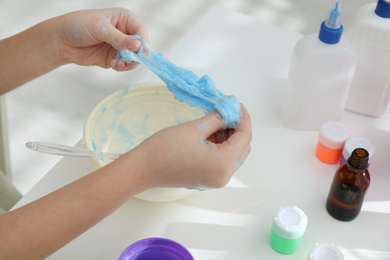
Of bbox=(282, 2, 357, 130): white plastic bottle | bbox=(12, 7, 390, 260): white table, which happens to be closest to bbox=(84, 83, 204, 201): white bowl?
bbox=(12, 7, 390, 260): white table

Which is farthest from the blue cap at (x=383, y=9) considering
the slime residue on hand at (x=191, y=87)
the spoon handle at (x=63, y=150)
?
the spoon handle at (x=63, y=150)

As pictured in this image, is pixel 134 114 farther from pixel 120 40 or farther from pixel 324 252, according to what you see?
pixel 324 252

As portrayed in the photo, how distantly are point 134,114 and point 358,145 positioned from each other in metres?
0.43

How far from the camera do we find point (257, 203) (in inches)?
36.0

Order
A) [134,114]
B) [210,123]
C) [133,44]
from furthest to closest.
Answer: [134,114] < [133,44] < [210,123]

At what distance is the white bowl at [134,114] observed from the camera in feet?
3.15

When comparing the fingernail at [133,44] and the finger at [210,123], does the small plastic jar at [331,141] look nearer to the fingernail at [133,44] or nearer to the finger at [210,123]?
the finger at [210,123]

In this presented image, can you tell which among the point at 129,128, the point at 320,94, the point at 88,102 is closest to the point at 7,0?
the point at 88,102

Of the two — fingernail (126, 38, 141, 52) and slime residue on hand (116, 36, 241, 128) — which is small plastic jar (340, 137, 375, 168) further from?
Result: fingernail (126, 38, 141, 52)

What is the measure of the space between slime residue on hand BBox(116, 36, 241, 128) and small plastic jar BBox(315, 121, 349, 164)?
0.78 ft

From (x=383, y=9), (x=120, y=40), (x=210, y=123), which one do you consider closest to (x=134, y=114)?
(x=120, y=40)

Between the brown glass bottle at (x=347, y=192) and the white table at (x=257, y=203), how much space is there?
0.07 feet

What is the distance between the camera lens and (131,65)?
0.94 meters

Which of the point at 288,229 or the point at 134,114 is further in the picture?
the point at 134,114
